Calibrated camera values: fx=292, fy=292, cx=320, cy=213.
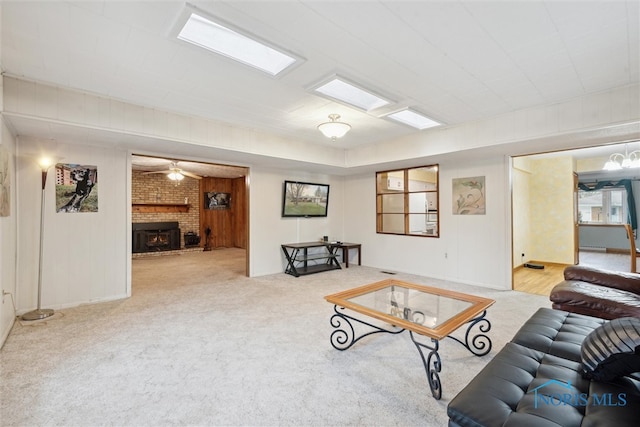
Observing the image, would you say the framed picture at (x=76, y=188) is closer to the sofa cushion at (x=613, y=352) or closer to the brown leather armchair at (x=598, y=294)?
Answer: the sofa cushion at (x=613, y=352)

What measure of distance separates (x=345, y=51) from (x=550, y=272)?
20.7 feet

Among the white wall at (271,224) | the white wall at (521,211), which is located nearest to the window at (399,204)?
the white wall at (271,224)

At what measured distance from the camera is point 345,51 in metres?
2.39

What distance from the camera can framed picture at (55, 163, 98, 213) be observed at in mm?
3805

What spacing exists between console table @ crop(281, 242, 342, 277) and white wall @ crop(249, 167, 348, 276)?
22 cm

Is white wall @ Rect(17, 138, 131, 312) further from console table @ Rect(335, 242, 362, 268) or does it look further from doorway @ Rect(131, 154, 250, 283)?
console table @ Rect(335, 242, 362, 268)

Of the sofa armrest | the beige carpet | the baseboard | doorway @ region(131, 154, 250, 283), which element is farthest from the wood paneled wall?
the sofa armrest

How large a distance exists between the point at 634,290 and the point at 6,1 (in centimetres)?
543

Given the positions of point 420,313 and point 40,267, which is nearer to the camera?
point 420,313

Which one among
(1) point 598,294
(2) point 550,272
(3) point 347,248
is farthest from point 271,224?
(2) point 550,272

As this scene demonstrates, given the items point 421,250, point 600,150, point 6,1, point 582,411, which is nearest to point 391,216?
point 421,250

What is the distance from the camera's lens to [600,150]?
6.11 meters

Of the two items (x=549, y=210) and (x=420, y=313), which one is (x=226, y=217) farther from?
(x=549, y=210)

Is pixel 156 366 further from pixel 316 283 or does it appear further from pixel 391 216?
pixel 391 216
